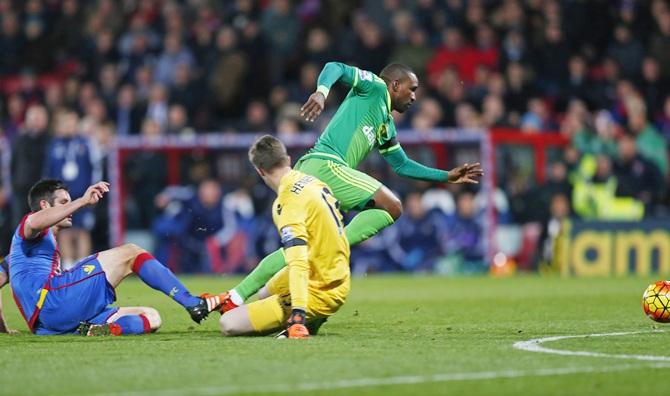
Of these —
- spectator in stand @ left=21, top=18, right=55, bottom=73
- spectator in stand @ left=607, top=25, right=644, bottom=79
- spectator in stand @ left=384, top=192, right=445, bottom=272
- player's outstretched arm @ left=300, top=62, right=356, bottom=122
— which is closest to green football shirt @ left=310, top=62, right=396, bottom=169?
player's outstretched arm @ left=300, top=62, right=356, bottom=122

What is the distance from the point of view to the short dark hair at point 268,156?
338 inches

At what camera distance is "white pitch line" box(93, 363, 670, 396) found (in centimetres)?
616

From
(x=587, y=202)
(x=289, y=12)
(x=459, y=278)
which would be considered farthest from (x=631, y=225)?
(x=289, y=12)

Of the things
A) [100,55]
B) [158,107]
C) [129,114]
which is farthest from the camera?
[100,55]

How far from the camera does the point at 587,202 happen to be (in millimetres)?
19781

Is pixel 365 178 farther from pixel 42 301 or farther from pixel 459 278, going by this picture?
pixel 459 278

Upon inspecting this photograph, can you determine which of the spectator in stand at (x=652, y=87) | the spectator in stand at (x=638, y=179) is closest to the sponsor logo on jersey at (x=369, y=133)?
the spectator in stand at (x=638, y=179)

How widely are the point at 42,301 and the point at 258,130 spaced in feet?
38.0

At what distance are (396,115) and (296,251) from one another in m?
11.9

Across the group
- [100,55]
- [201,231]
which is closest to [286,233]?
[201,231]

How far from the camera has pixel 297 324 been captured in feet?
27.5

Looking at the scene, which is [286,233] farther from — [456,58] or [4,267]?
[456,58]

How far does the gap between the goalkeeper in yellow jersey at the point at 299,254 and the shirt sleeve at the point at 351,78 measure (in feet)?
2.68

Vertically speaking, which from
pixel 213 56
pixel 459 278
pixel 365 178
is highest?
pixel 213 56
